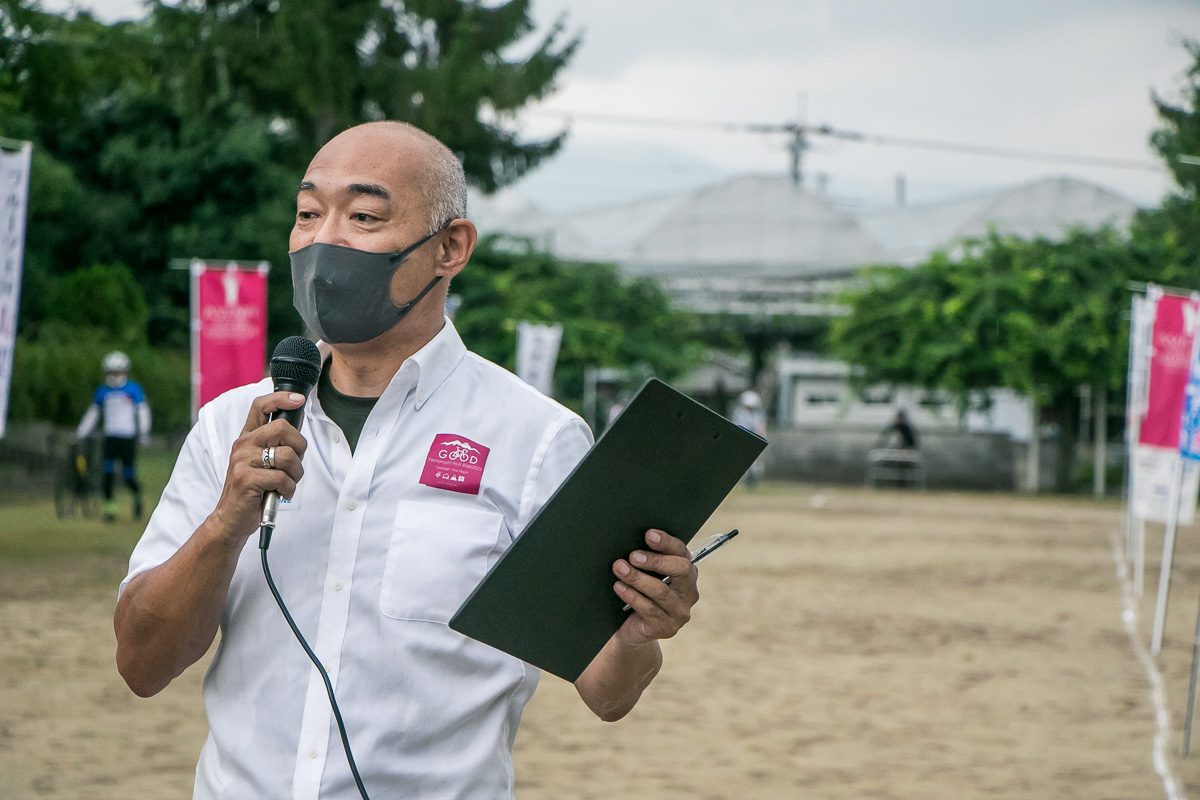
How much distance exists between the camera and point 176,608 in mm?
1921

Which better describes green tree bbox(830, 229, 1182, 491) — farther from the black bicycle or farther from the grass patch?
the black bicycle

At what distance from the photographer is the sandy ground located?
241 inches

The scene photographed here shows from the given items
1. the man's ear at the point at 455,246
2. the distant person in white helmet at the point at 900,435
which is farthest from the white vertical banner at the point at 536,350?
the man's ear at the point at 455,246

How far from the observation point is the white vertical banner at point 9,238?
9.53 m

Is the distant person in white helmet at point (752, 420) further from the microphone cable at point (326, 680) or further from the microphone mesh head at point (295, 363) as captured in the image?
the microphone cable at point (326, 680)

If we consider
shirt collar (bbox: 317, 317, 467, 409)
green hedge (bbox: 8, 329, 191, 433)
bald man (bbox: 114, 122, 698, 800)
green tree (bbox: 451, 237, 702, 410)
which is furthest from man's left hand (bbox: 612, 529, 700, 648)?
green tree (bbox: 451, 237, 702, 410)

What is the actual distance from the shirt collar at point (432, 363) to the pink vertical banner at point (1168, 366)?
32.2 feet

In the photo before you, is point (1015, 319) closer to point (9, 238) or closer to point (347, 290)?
point (9, 238)

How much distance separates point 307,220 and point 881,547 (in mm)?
15748

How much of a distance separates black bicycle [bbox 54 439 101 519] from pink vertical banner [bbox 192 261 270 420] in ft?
9.39

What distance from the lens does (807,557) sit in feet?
51.9

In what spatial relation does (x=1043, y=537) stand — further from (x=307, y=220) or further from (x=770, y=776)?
(x=307, y=220)

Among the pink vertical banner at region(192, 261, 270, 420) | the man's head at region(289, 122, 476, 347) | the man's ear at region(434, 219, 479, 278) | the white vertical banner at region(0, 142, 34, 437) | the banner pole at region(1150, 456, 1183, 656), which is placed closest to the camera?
the man's head at region(289, 122, 476, 347)

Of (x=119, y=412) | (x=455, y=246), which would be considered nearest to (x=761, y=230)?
(x=119, y=412)
